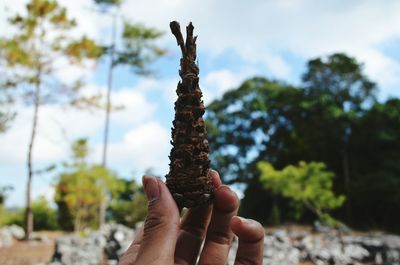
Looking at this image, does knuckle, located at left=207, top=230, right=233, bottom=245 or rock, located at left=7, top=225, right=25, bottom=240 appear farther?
rock, located at left=7, top=225, right=25, bottom=240

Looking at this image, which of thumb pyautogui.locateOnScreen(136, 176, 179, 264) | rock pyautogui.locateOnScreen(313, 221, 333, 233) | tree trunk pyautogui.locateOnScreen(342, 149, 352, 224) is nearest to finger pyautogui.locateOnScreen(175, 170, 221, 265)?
thumb pyautogui.locateOnScreen(136, 176, 179, 264)

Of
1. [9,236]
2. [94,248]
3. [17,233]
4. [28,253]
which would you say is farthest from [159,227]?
[17,233]

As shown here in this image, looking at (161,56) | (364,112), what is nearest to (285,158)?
(364,112)

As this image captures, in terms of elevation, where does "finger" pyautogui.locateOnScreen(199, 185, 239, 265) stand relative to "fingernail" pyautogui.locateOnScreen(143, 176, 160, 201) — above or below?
below

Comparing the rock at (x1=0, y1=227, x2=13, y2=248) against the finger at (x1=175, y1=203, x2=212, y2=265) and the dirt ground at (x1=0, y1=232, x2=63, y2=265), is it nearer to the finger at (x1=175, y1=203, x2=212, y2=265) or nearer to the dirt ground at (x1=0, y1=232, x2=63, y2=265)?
the dirt ground at (x1=0, y1=232, x2=63, y2=265)

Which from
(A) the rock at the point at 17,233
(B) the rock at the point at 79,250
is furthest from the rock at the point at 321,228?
(A) the rock at the point at 17,233

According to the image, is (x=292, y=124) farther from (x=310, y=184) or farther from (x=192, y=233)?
(x=192, y=233)

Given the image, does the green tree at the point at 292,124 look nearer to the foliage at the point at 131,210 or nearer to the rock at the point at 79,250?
the foliage at the point at 131,210

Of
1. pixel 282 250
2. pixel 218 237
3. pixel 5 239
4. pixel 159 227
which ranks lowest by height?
pixel 5 239
